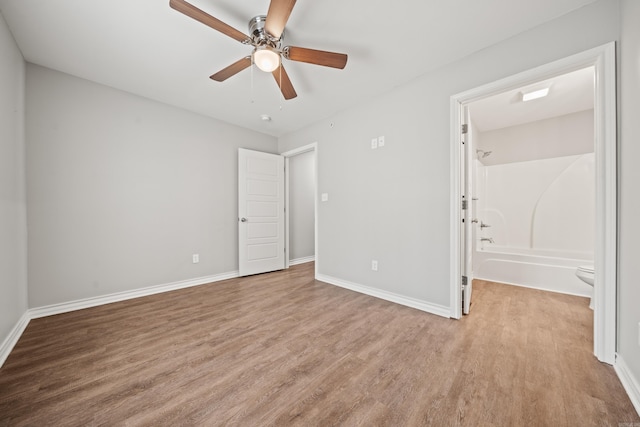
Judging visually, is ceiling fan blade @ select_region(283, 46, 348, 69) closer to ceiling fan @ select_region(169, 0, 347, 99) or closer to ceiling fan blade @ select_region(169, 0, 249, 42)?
ceiling fan @ select_region(169, 0, 347, 99)

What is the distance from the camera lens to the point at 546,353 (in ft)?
5.57

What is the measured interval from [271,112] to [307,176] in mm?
1963

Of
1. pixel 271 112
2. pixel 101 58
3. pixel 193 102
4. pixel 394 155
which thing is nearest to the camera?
pixel 101 58

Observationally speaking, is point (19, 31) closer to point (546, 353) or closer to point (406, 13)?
point (406, 13)

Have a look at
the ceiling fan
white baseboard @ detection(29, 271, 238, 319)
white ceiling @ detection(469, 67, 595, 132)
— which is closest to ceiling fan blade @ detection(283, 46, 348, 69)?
the ceiling fan

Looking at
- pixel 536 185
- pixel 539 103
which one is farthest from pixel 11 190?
pixel 536 185

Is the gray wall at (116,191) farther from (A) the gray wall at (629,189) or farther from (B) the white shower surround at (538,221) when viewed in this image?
(B) the white shower surround at (538,221)

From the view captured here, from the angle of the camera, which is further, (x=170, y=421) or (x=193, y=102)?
(x=193, y=102)

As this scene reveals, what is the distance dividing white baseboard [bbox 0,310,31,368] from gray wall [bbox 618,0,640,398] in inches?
156

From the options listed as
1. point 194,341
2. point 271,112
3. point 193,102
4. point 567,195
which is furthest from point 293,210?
point 567,195

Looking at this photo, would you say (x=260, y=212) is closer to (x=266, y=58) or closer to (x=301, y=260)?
(x=301, y=260)

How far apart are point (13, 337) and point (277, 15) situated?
10.3ft

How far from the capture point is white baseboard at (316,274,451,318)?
2.36 meters

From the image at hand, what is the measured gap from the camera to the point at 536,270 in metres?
3.14
